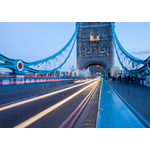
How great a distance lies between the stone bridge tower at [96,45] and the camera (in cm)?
5272

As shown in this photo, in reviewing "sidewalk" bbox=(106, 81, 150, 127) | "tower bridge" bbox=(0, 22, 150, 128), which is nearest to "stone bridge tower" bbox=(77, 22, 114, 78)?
"tower bridge" bbox=(0, 22, 150, 128)

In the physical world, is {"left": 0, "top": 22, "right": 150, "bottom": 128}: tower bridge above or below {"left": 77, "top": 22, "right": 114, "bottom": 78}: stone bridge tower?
below

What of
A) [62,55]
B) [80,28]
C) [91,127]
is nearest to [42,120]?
[91,127]

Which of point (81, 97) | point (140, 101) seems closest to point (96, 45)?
point (81, 97)

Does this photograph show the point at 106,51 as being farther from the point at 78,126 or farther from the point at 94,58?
the point at 78,126

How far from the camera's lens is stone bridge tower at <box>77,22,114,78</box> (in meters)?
52.7

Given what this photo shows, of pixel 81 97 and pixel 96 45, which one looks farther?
pixel 96 45

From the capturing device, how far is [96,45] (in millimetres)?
54906

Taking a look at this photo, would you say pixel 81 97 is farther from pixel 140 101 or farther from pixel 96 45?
pixel 96 45

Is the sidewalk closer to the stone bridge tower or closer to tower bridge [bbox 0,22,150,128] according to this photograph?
tower bridge [bbox 0,22,150,128]

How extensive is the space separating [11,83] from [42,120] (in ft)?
36.9

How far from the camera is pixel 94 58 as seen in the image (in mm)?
52938

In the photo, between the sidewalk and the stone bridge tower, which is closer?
the sidewalk

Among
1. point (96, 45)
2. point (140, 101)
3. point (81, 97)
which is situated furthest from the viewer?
point (96, 45)
